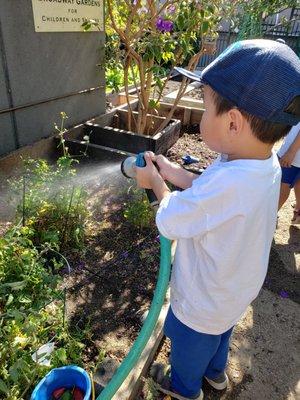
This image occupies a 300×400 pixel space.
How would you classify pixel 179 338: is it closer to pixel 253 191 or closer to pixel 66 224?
pixel 253 191

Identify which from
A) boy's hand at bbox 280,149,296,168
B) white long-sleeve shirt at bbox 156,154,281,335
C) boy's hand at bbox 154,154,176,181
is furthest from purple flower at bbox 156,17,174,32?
white long-sleeve shirt at bbox 156,154,281,335

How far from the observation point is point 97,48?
486 centimetres

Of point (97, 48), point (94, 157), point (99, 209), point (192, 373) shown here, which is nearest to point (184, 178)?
point (192, 373)

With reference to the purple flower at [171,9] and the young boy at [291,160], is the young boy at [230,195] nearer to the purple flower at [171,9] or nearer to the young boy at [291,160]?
the young boy at [291,160]

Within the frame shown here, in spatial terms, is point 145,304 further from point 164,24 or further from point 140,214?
point 164,24

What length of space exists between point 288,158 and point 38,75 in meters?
2.91

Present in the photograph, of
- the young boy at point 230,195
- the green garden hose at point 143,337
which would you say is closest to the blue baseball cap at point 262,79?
the young boy at point 230,195

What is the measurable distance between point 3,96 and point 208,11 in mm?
2427

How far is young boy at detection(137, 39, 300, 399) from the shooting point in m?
1.12

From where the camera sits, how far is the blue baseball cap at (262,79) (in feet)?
3.63

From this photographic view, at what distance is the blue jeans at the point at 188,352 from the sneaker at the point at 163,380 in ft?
0.10

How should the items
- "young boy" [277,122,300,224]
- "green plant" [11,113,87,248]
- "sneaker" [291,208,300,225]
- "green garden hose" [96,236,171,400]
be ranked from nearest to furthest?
"green garden hose" [96,236,171,400]
"green plant" [11,113,87,248]
"young boy" [277,122,300,224]
"sneaker" [291,208,300,225]

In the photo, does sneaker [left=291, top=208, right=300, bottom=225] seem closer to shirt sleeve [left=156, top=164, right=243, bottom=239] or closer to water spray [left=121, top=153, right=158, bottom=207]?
water spray [left=121, top=153, right=158, bottom=207]

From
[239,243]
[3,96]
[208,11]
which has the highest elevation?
[208,11]
